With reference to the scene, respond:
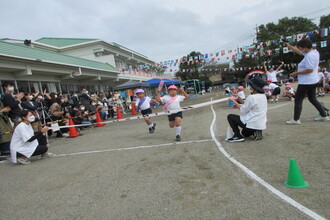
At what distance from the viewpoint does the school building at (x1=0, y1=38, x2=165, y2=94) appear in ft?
39.9

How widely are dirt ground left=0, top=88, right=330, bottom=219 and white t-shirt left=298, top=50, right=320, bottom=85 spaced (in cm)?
117

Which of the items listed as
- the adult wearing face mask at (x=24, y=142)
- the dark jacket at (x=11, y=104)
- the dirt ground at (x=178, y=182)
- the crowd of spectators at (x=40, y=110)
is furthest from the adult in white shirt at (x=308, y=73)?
the dark jacket at (x=11, y=104)

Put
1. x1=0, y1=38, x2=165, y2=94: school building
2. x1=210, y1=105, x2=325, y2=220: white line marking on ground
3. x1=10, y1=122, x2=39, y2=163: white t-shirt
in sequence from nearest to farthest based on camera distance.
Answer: x1=210, y1=105, x2=325, y2=220: white line marking on ground, x1=10, y1=122, x2=39, y2=163: white t-shirt, x1=0, y1=38, x2=165, y2=94: school building

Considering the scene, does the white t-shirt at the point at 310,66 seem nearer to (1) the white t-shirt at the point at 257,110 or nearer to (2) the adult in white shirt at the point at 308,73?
(2) the adult in white shirt at the point at 308,73

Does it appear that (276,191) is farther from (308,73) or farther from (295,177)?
(308,73)

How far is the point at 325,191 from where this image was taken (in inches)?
98.3

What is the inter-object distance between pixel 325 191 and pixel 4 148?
26.5 ft

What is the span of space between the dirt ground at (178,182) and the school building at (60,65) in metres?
9.18

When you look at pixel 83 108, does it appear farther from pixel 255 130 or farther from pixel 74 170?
pixel 255 130

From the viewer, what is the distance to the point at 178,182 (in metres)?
3.26

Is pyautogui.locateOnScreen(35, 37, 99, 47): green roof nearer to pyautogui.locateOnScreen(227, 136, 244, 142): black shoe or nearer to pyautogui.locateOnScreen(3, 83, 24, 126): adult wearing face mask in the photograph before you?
pyautogui.locateOnScreen(3, 83, 24, 126): adult wearing face mask

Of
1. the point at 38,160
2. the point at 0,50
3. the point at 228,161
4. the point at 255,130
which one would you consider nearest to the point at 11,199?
the point at 38,160

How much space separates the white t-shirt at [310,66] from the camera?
17.4 ft

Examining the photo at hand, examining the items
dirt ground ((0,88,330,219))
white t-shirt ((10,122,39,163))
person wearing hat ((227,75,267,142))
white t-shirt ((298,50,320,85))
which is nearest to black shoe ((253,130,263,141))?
person wearing hat ((227,75,267,142))
